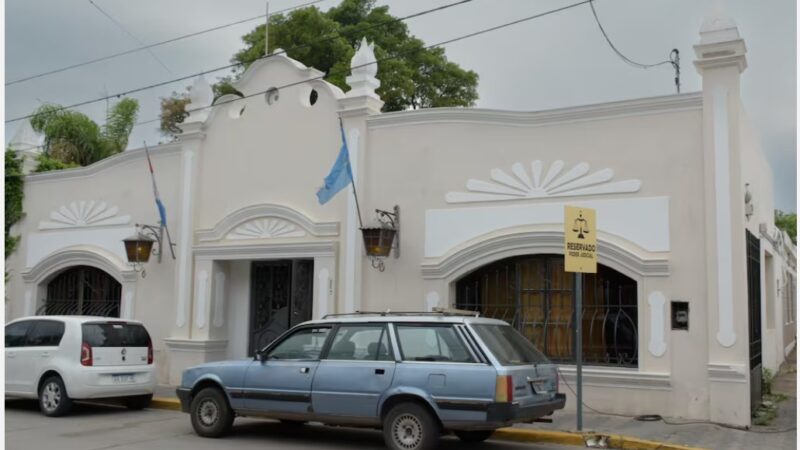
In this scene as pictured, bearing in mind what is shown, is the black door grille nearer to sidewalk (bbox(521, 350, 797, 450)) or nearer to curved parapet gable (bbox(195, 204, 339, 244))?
sidewalk (bbox(521, 350, 797, 450))

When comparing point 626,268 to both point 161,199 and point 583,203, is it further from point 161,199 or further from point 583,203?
point 161,199

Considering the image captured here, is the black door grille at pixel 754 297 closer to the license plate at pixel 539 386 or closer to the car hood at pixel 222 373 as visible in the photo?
the license plate at pixel 539 386

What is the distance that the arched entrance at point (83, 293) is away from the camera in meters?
16.5

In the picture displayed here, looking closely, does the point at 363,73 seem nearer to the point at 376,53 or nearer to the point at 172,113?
the point at 376,53

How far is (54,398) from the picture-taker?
1195 cm

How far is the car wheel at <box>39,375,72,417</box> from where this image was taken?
11.8 m

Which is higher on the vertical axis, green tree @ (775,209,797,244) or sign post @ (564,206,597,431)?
green tree @ (775,209,797,244)

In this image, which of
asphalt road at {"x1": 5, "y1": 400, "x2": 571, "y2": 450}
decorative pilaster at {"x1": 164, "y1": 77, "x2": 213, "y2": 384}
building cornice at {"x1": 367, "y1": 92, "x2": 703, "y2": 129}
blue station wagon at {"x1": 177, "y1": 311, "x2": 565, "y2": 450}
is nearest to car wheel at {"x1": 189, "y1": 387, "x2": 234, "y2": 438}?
blue station wagon at {"x1": 177, "y1": 311, "x2": 565, "y2": 450}

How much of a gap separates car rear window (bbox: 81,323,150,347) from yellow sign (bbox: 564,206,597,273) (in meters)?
6.76

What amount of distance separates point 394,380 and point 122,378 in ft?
17.8

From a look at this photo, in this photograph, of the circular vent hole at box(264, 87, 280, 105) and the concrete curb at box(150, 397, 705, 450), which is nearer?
the concrete curb at box(150, 397, 705, 450)

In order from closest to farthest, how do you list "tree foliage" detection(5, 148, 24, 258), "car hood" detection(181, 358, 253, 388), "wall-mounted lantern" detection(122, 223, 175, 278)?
"car hood" detection(181, 358, 253, 388) → "wall-mounted lantern" detection(122, 223, 175, 278) → "tree foliage" detection(5, 148, 24, 258)

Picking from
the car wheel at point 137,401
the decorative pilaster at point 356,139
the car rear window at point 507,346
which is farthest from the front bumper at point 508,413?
the car wheel at point 137,401

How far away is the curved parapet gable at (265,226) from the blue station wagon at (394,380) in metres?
4.05
